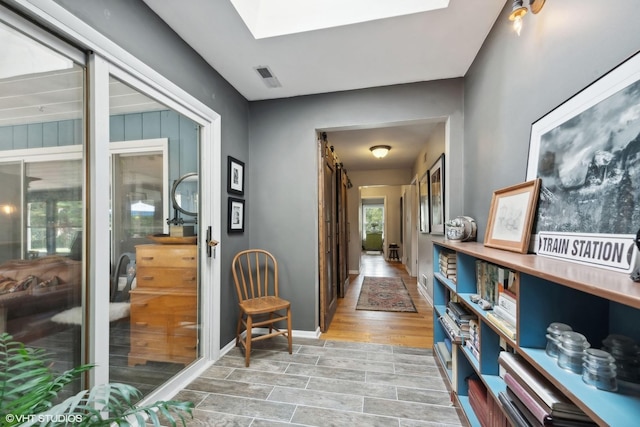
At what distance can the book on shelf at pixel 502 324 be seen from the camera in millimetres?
1028

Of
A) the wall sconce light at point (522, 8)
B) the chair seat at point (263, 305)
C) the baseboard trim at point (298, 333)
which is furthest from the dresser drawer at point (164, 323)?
the wall sconce light at point (522, 8)

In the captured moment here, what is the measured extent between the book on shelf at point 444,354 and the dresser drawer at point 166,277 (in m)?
2.03

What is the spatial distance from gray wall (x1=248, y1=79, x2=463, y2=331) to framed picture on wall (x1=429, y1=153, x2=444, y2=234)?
2.94 feet

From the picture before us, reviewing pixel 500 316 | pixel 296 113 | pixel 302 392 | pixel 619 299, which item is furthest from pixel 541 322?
pixel 296 113

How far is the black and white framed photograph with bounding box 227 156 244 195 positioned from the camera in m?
2.59

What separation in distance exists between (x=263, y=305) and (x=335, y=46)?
2181mm

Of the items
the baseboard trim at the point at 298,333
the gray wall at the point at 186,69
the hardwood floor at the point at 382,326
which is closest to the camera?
the gray wall at the point at 186,69

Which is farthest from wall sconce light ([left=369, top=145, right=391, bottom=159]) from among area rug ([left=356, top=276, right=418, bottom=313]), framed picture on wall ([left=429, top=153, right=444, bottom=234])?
area rug ([left=356, top=276, right=418, bottom=313])

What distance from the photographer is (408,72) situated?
2.45 meters

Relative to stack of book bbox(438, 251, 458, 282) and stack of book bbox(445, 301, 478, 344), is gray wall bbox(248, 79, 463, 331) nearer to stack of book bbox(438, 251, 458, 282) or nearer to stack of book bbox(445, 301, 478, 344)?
stack of book bbox(438, 251, 458, 282)

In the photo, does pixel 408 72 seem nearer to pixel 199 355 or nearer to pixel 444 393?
pixel 444 393

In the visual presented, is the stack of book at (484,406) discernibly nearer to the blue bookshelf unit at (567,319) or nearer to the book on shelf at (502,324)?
the blue bookshelf unit at (567,319)

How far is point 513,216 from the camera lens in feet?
4.77

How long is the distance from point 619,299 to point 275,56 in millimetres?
2377
